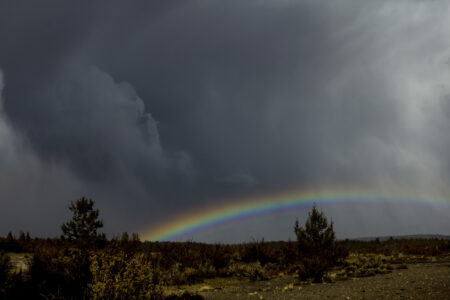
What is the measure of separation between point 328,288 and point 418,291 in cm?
319

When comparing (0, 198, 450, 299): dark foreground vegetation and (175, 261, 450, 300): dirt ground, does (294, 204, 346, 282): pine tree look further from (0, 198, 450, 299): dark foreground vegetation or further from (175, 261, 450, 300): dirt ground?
(175, 261, 450, 300): dirt ground

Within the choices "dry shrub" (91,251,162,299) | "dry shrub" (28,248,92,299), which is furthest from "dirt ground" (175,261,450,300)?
"dry shrub" (28,248,92,299)

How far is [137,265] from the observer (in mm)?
8609

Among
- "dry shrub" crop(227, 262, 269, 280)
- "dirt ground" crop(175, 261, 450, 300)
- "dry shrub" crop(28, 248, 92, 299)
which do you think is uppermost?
"dry shrub" crop(28, 248, 92, 299)

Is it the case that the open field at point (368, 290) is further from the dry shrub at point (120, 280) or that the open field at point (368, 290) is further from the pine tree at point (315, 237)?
the pine tree at point (315, 237)

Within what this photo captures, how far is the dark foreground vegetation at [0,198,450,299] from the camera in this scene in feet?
28.3

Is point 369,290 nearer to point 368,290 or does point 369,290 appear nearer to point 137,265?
point 368,290

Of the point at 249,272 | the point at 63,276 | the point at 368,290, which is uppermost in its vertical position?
the point at 63,276

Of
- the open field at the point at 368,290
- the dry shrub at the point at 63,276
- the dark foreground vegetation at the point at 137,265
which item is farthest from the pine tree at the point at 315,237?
the dry shrub at the point at 63,276

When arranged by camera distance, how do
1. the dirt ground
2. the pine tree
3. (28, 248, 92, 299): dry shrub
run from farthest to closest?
1. the pine tree
2. the dirt ground
3. (28, 248, 92, 299): dry shrub

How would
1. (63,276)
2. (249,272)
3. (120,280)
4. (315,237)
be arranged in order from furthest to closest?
(315,237) < (249,272) < (63,276) < (120,280)

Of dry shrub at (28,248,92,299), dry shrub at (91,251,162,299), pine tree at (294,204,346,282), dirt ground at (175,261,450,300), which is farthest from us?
pine tree at (294,204,346,282)

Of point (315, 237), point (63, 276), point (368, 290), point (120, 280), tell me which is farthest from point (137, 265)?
point (315, 237)

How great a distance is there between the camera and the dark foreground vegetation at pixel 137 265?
8617 millimetres
